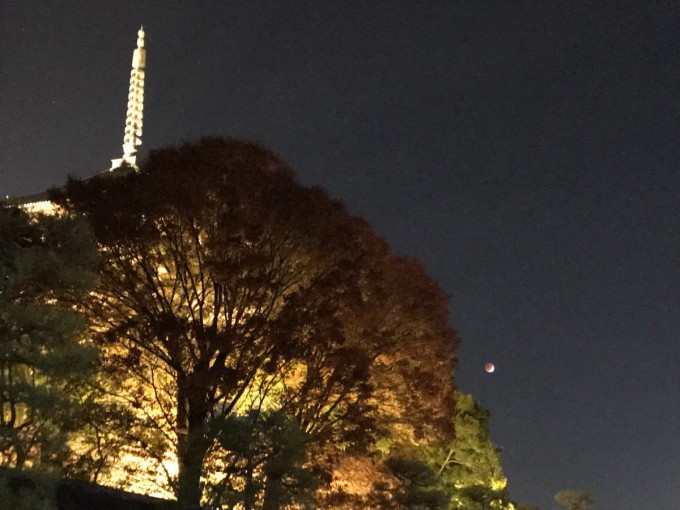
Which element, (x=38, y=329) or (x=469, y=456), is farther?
(x=469, y=456)

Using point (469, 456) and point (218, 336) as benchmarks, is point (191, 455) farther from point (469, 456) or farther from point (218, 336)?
point (469, 456)

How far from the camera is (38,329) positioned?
1065 cm

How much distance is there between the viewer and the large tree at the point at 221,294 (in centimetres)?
1474

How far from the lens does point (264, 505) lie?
1326 centimetres

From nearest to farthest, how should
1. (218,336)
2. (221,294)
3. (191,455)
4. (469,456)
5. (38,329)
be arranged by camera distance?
(38,329), (191,455), (218,336), (221,294), (469,456)

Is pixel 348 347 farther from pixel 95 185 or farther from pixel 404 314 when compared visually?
pixel 95 185

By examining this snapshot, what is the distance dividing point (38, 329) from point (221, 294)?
16.2 feet

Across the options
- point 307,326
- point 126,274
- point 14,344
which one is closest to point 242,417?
point 307,326

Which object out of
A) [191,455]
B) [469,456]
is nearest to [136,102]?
[469,456]

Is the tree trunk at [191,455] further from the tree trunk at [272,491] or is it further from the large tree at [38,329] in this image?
the large tree at [38,329]

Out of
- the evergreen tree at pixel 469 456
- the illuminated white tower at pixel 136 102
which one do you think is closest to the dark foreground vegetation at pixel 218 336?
the evergreen tree at pixel 469 456

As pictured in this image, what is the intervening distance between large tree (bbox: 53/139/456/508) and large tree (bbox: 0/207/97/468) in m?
2.90

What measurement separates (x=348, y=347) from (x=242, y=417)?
10.2 ft

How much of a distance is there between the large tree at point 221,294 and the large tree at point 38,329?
9.53 feet
